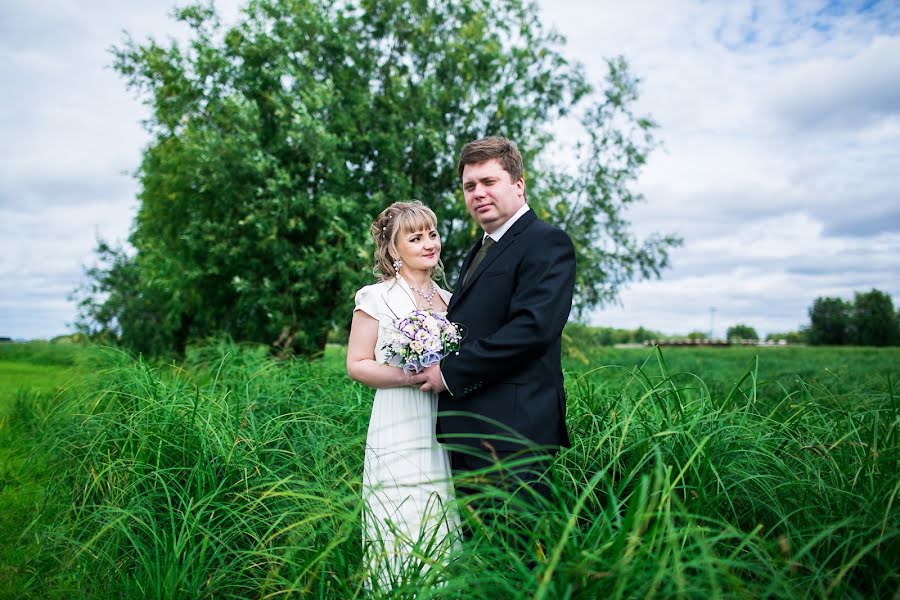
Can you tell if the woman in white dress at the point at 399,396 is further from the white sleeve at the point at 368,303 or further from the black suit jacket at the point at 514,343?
the black suit jacket at the point at 514,343

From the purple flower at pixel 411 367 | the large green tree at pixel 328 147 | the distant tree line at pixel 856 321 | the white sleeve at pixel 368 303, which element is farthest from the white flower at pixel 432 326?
the distant tree line at pixel 856 321

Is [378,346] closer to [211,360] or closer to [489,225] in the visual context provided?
[489,225]

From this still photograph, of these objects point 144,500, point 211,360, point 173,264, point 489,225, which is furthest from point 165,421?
point 173,264

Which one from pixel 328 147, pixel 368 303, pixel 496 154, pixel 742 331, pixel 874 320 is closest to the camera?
pixel 496 154

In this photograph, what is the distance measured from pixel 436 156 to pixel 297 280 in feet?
13.2

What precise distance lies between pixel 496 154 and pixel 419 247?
0.81 metres

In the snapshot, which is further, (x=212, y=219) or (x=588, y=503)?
(x=212, y=219)

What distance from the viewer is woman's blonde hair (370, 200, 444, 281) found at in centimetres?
394

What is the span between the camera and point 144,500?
13.3ft

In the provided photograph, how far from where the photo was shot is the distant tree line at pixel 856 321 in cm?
7644

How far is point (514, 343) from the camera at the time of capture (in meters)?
3.18

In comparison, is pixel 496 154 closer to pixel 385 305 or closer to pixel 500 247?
pixel 500 247

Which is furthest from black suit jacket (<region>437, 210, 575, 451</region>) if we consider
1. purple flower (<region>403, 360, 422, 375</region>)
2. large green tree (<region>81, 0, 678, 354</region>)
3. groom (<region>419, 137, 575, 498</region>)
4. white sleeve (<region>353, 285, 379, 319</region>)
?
large green tree (<region>81, 0, 678, 354</region>)

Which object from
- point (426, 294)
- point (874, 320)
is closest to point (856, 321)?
point (874, 320)
